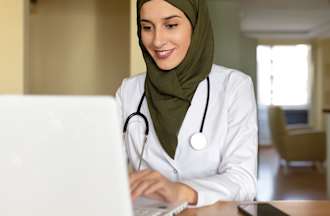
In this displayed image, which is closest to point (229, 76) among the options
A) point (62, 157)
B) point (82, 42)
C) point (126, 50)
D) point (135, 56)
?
point (62, 157)

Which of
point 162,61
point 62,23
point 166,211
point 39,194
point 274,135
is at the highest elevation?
point 62,23

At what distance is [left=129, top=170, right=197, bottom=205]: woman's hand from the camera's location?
2.95ft

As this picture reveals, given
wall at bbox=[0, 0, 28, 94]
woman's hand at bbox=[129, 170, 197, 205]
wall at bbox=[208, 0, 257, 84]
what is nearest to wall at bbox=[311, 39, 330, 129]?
wall at bbox=[208, 0, 257, 84]

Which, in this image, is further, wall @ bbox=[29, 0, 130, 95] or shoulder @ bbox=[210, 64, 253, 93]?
wall @ bbox=[29, 0, 130, 95]

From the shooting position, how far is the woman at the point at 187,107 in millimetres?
1285

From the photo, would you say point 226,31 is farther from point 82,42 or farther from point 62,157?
point 62,157

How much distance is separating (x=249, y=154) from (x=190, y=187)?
0.25 m

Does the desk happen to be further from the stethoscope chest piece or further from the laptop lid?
the laptop lid

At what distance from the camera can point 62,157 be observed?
1.47ft

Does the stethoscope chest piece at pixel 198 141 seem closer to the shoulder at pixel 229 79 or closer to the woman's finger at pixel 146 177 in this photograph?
the shoulder at pixel 229 79

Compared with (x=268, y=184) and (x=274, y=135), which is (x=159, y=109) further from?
(x=274, y=135)

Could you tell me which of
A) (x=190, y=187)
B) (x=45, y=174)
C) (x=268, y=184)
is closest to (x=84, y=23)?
(x=268, y=184)

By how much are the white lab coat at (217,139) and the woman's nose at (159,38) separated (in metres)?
0.19

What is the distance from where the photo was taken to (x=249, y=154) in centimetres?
123
